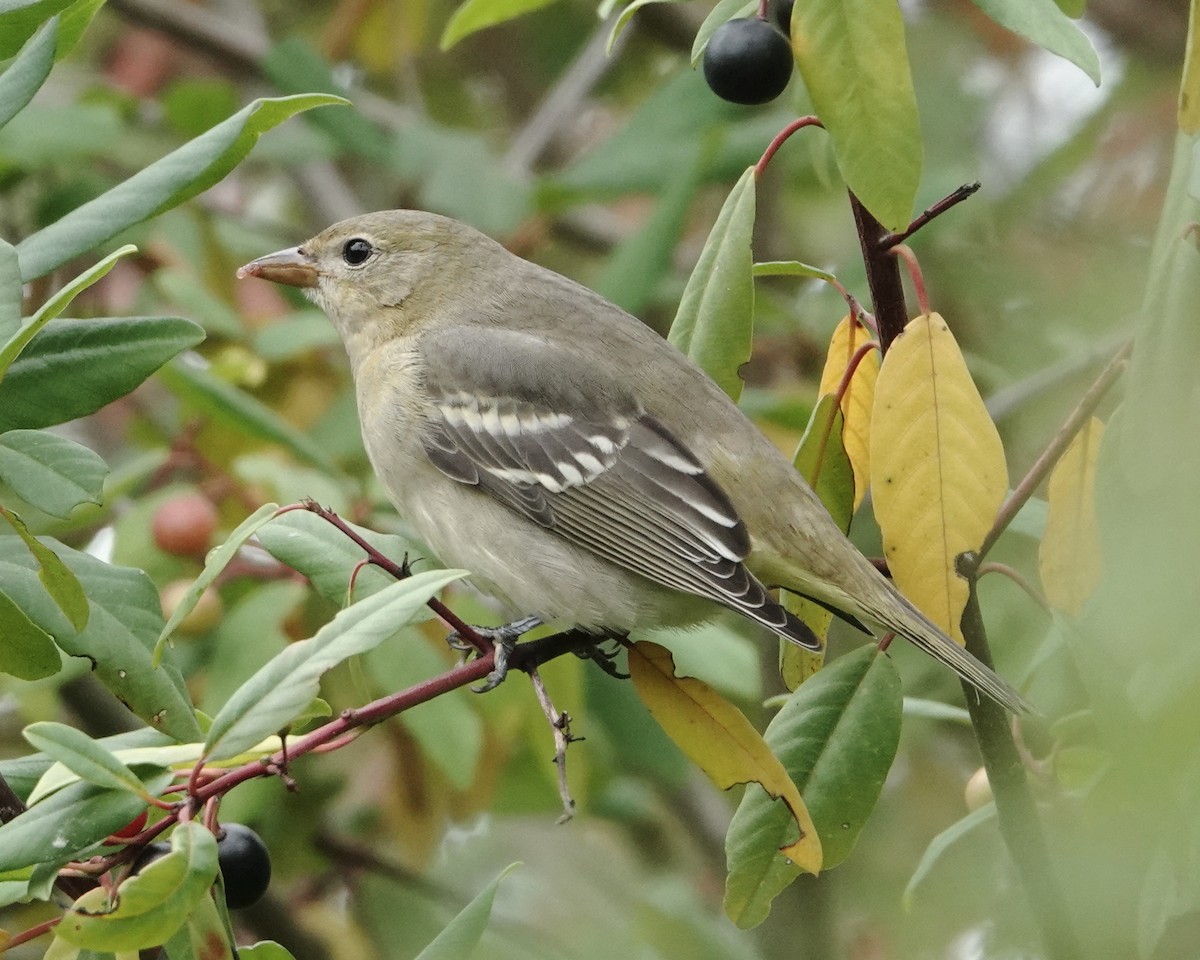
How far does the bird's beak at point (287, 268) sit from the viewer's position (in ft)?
15.2

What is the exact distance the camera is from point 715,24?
282 cm

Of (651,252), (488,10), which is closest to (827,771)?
(488,10)

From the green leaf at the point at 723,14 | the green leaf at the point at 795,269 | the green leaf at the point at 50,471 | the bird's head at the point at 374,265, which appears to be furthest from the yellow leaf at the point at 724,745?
the bird's head at the point at 374,265

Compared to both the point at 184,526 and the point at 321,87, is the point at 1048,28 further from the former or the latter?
the point at 321,87

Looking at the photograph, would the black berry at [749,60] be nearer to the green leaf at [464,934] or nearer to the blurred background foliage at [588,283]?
the blurred background foliage at [588,283]

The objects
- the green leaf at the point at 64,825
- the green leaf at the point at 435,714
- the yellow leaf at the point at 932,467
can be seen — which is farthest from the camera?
the green leaf at the point at 435,714

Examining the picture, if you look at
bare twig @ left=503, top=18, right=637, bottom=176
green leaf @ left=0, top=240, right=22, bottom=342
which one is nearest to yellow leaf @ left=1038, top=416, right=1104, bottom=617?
green leaf @ left=0, top=240, right=22, bottom=342

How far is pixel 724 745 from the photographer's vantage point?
255 centimetres

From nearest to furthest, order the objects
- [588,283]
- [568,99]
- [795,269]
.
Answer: [795,269]
[568,99]
[588,283]

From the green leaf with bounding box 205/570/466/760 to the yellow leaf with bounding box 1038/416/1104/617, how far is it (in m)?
1.11

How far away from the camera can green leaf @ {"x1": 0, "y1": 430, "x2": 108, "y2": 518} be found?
2.59 metres

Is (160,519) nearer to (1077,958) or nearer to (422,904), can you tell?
(422,904)

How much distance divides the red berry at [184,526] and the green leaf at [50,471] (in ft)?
5.04

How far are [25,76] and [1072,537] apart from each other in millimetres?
1948
